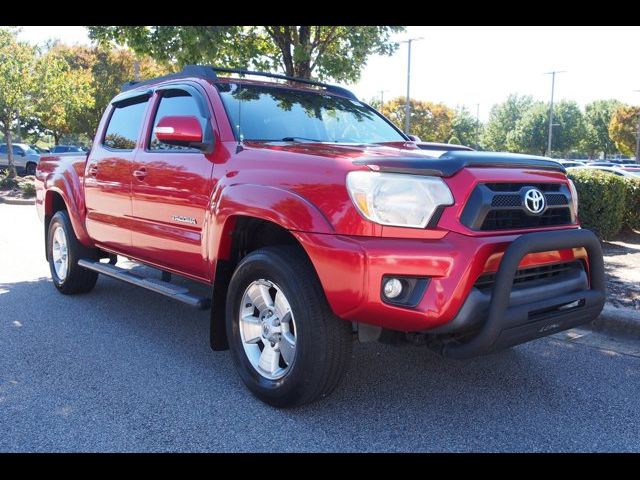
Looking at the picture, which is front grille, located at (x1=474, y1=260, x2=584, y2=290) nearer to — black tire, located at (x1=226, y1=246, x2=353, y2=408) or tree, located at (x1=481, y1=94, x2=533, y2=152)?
black tire, located at (x1=226, y1=246, x2=353, y2=408)

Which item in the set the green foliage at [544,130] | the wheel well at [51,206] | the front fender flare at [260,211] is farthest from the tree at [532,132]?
the front fender flare at [260,211]

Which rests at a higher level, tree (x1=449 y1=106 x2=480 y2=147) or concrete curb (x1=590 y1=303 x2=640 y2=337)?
tree (x1=449 y1=106 x2=480 y2=147)

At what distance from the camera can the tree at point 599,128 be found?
232ft

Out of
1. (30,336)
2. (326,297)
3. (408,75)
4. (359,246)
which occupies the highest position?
(408,75)

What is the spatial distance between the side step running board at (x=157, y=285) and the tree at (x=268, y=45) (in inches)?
130

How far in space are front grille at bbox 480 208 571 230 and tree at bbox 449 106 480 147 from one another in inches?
2735

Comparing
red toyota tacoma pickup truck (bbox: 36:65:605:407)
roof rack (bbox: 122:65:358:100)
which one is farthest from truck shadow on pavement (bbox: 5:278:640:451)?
roof rack (bbox: 122:65:358:100)

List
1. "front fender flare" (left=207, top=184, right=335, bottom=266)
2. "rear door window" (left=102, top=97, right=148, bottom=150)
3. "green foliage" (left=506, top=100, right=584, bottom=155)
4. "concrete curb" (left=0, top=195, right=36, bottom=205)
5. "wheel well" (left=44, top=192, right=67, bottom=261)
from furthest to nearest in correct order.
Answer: "green foliage" (left=506, top=100, right=584, bottom=155) → "concrete curb" (left=0, top=195, right=36, bottom=205) → "wheel well" (left=44, top=192, right=67, bottom=261) → "rear door window" (left=102, top=97, right=148, bottom=150) → "front fender flare" (left=207, top=184, right=335, bottom=266)

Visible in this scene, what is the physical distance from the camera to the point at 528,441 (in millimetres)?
3088

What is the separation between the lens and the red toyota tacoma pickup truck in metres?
2.90

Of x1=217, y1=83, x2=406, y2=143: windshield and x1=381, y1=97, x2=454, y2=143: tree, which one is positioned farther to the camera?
x1=381, y1=97, x2=454, y2=143: tree
